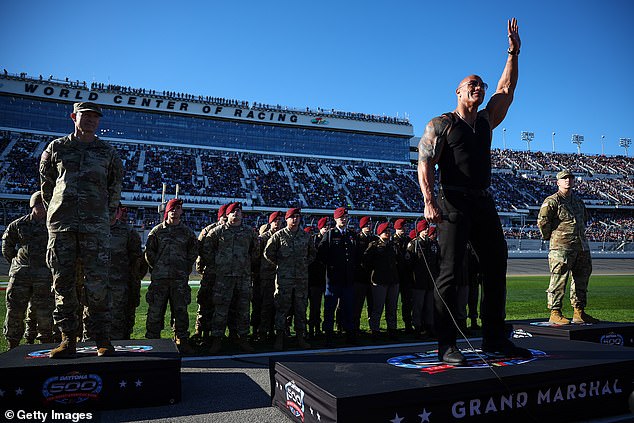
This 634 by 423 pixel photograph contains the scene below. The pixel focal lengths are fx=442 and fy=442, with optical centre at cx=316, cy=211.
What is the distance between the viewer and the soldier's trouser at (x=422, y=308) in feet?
25.7

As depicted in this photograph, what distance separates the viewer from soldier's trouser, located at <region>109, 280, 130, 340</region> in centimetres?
611

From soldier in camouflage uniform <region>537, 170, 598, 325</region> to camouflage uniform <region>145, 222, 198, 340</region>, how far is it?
5.26 meters

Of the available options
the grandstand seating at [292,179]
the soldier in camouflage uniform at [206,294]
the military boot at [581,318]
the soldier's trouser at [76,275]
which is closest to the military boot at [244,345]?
the soldier in camouflage uniform at [206,294]

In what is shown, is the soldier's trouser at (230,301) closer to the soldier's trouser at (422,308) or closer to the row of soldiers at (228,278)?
the row of soldiers at (228,278)

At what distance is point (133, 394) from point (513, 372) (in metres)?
2.96

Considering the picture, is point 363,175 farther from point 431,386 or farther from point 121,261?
point 431,386

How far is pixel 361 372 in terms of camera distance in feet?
10.4

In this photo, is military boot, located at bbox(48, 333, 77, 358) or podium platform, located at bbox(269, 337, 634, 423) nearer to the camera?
podium platform, located at bbox(269, 337, 634, 423)

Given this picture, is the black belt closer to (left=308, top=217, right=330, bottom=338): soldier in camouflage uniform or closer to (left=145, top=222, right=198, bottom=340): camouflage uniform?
(left=145, top=222, right=198, bottom=340): camouflage uniform

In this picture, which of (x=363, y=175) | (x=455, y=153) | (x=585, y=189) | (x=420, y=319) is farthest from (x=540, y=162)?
(x=455, y=153)

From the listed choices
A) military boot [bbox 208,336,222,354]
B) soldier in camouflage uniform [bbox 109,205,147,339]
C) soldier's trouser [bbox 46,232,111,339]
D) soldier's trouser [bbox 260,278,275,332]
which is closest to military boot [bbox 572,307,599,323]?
soldier's trouser [bbox 260,278,275,332]

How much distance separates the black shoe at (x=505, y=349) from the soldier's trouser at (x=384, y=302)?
159 inches

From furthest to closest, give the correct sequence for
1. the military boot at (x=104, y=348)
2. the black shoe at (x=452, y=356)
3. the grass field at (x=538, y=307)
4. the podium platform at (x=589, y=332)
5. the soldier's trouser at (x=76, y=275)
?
the grass field at (x=538, y=307)
the podium platform at (x=589, y=332)
the soldier's trouser at (x=76, y=275)
the military boot at (x=104, y=348)
the black shoe at (x=452, y=356)

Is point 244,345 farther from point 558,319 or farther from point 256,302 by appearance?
point 558,319
